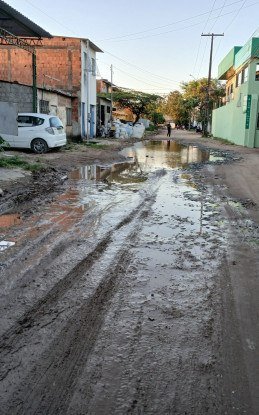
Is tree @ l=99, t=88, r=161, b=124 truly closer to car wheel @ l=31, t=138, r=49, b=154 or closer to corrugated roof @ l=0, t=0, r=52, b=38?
corrugated roof @ l=0, t=0, r=52, b=38

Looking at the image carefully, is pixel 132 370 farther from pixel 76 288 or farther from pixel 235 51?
pixel 235 51

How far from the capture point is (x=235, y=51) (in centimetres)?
3450

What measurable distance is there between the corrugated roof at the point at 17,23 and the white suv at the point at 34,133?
15.3ft

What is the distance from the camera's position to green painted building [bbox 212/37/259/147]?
28250 mm

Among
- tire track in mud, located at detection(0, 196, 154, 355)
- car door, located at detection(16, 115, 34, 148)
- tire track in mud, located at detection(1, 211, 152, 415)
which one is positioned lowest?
tire track in mud, located at detection(1, 211, 152, 415)

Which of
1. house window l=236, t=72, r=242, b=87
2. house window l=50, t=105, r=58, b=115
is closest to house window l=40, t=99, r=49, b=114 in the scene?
house window l=50, t=105, r=58, b=115

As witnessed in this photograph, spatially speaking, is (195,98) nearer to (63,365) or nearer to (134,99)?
(134,99)

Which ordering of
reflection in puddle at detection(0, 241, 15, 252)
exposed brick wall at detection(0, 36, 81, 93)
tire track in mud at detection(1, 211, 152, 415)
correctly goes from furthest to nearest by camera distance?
exposed brick wall at detection(0, 36, 81, 93) < reflection in puddle at detection(0, 241, 15, 252) < tire track in mud at detection(1, 211, 152, 415)

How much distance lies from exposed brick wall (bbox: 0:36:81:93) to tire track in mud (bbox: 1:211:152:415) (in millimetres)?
25940

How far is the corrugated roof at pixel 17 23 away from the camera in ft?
56.5

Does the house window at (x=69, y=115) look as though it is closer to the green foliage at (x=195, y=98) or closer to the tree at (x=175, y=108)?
the green foliage at (x=195, y=98)

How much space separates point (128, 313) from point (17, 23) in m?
19.3

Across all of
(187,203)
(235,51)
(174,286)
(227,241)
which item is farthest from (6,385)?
(235,51)

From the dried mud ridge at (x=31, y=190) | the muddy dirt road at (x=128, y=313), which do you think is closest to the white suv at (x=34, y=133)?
the dried mud ridge at (x=31, y=190)
